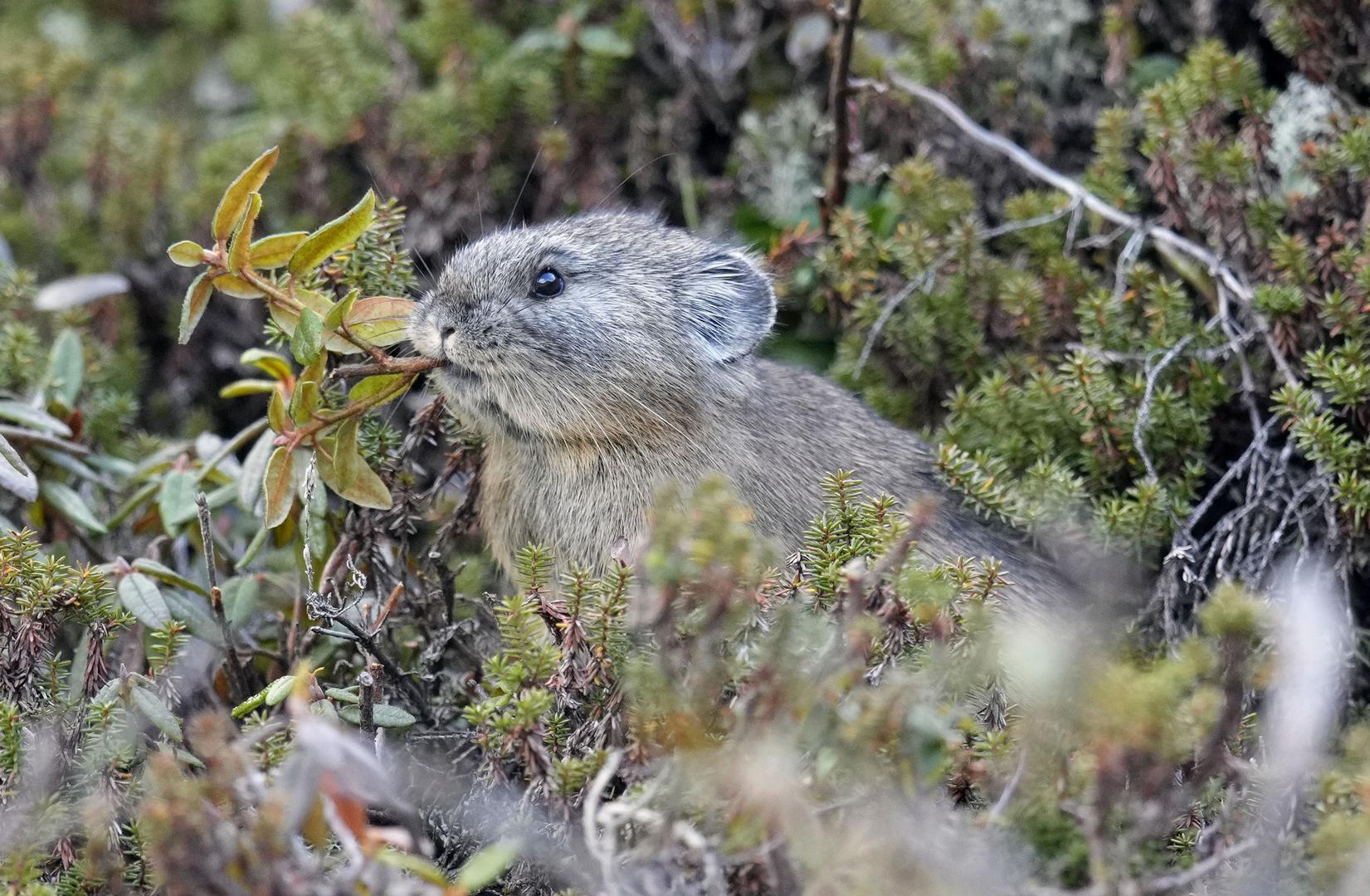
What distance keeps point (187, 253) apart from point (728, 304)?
2.01 metres

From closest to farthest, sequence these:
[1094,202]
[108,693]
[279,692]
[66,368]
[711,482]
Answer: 1. [711,482]
2. [279,692]
3. [108,693]
4. [66,368]
5. [1094,202]

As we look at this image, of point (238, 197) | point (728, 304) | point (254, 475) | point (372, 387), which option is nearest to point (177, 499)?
point (254, 475)

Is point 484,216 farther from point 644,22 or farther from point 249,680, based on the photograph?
point 249,680

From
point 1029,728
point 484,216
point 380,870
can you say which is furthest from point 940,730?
point 484,216

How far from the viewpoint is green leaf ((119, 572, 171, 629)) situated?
170 inches

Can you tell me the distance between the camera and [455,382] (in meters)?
4.71

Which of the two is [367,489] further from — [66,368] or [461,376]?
[66,368]

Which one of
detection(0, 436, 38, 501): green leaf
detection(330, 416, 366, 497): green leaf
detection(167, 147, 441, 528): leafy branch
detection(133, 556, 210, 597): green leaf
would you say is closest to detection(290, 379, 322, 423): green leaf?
detection(167, 147, 441, 528): leafy branch

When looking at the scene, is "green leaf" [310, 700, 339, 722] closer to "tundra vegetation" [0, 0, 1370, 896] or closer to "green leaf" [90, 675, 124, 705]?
"tundra vegetation" [0, 0, 1370, 896]

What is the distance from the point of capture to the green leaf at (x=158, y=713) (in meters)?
3.92

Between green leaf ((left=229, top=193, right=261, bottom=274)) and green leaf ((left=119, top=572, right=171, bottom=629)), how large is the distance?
1082mm

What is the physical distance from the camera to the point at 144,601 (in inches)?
172

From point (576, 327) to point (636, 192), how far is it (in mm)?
2292

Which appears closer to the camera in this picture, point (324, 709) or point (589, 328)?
point (324, 709)
